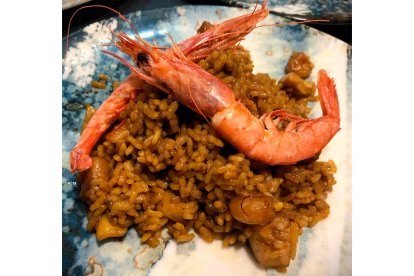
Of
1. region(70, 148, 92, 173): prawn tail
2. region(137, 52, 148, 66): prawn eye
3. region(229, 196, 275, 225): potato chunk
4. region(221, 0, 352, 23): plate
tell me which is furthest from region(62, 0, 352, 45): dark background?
region(229, 196, 275, 225): potato chunk

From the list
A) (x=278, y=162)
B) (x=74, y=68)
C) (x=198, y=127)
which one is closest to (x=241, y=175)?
(x=278, y=162)

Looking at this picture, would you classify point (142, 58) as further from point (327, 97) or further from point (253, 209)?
point (327, 97)

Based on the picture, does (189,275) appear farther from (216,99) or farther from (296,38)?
(296,38)

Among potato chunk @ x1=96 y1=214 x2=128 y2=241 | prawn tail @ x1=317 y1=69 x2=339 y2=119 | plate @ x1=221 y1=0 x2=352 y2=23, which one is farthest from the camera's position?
plate @ x1=221 y1=0 x2=352 y2=23

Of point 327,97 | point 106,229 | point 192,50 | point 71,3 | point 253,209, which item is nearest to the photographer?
point 253,209

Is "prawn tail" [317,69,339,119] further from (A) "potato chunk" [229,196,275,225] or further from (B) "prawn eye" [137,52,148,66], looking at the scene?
(B) "prawn eye" [137,52,148,66]

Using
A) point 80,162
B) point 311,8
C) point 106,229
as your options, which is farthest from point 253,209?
point 311,8
